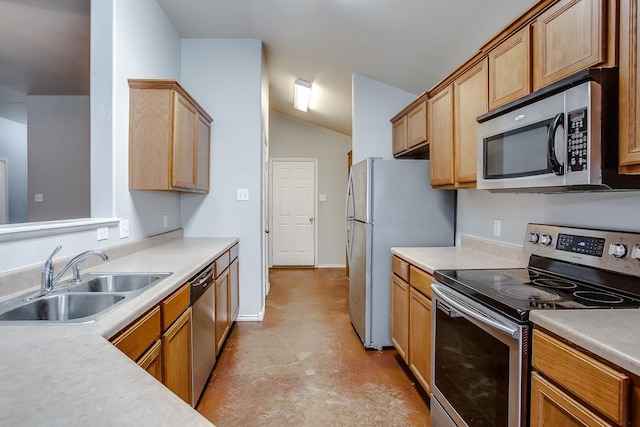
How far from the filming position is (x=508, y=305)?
1.23 meters

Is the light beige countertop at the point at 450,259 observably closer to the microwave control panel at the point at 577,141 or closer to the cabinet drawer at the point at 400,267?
the cabinet drawer at the point at 400,267

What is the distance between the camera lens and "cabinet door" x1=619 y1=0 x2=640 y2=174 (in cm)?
110

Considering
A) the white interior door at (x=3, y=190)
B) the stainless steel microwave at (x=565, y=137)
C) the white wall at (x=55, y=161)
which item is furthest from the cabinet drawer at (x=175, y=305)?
the white interior door at (x=3, y=190)

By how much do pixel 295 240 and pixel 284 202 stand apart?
72 cm

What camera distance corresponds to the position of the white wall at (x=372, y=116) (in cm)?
367

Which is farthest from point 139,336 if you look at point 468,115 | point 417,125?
point 417,125

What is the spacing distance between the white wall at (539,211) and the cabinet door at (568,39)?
580mm

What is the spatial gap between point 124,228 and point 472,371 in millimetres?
2184

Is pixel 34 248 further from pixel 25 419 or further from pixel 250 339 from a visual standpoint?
pixel 250 339

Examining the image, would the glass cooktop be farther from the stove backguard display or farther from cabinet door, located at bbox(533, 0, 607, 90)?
cabinet door, located at bbox(533, 0, 607, 90)

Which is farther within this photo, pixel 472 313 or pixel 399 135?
pixel 399 135

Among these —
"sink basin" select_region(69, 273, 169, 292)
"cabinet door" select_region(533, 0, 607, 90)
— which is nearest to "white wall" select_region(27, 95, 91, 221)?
"sink basin" select_region(69, 273, 169, 292)

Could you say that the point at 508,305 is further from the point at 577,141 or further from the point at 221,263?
the point at 221,263

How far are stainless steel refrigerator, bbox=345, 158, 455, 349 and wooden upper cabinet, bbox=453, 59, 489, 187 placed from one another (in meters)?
0.51
